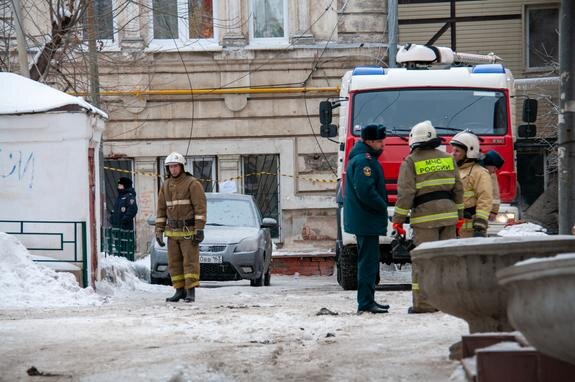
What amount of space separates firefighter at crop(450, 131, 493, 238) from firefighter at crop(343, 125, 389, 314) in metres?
1.25

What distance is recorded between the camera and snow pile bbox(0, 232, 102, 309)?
15242 mm

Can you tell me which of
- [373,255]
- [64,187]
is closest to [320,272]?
[64,187]

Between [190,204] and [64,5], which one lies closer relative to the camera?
[190,204]

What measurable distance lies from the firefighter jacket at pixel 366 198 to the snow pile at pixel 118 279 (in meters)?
5.60

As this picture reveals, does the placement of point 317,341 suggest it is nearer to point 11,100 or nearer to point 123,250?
point 11,100

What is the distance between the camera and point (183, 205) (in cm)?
1605

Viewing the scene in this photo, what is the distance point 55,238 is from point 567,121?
727 cm

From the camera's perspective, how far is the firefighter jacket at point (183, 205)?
52.3ft

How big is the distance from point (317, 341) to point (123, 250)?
42.5 feet

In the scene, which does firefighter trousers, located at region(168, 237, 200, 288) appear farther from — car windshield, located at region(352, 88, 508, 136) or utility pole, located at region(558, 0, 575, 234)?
utility pole, located at region(558, 0, 575, 234)

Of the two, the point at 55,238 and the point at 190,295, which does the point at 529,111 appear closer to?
the point at 190,295

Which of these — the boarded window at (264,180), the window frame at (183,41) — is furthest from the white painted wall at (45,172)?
the boarded window at (264,180)

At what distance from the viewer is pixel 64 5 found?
23.9 m

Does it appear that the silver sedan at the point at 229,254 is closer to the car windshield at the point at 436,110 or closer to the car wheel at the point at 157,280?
the car wheel at the point at 157,280
